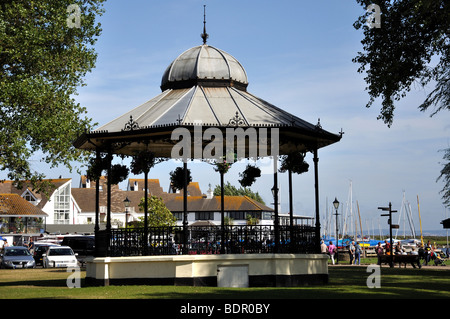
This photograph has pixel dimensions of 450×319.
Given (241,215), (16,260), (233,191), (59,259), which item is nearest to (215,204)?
(241,215)

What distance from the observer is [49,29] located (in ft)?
115

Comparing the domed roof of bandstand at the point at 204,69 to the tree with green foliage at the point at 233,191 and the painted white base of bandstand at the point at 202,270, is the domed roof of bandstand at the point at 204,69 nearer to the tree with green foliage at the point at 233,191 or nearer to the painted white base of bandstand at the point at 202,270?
the painted white base of bandstand at the point at 202,270

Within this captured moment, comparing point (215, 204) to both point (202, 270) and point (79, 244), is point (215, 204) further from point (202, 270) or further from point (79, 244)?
point (202, 270)

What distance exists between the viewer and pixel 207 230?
20.6 meters

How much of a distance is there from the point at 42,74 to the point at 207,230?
63.8 ft

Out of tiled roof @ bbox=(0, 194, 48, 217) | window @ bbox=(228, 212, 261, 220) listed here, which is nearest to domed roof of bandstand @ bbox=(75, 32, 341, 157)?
tiled roof @ bbox=(0, 194, 48, 217)

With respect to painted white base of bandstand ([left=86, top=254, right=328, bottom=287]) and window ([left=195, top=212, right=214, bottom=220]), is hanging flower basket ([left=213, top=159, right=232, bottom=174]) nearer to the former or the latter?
painted white base of bandstand ([left=86, top=254, right=328, bottom=287])

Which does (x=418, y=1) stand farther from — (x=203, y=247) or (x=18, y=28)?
(x=18, y=28)

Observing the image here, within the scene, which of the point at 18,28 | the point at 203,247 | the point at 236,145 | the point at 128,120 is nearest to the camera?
the point at 203,247

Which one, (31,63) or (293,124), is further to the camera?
(31,63)

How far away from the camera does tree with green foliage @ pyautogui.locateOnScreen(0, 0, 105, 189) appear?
32781 mm

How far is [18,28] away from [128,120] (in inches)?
586

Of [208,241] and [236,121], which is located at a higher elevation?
[236,121]
